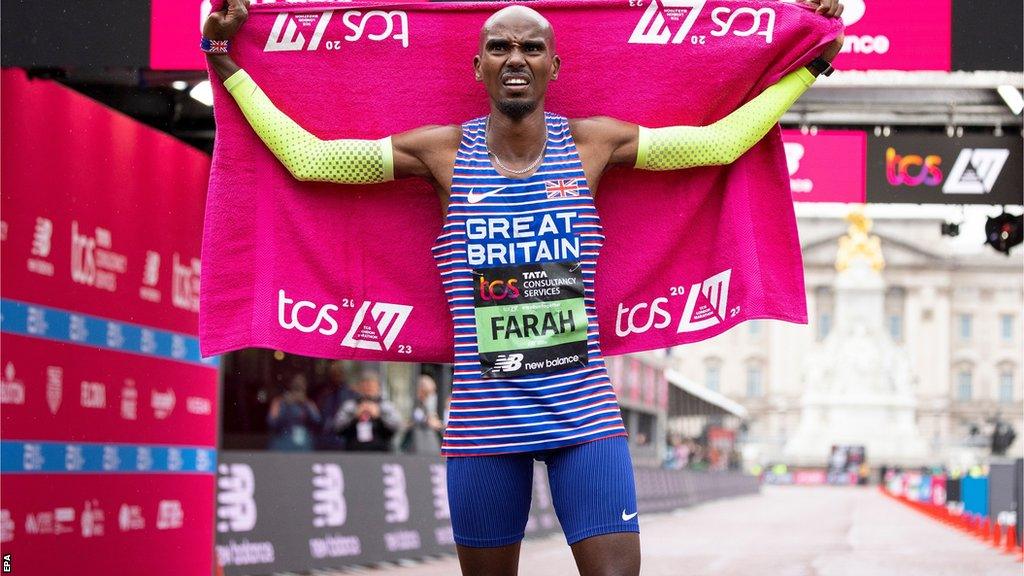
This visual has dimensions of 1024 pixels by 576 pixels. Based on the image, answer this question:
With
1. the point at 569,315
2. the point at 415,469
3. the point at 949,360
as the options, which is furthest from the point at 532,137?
the point at 949,360

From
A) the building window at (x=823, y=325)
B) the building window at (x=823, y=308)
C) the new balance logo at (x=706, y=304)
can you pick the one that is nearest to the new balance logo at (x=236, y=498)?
the new balance logo at (x=706, y=304)

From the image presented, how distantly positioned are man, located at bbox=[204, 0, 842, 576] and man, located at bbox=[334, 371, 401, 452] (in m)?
11.1

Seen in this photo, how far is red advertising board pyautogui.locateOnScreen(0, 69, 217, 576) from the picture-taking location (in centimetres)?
855

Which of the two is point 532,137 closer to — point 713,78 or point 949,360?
point 713,78

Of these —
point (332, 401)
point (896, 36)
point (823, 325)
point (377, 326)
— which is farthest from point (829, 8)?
point (823, 325)

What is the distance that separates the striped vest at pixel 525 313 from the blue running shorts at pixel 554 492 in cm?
5

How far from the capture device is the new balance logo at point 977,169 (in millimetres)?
12625

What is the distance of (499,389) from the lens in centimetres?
453

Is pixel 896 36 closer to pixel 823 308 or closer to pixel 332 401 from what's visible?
pixel 332 401

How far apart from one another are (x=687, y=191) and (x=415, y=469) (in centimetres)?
1073

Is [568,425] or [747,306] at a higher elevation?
[747,306]

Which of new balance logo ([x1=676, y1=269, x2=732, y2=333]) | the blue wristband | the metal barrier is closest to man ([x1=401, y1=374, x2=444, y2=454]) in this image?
the metal barrier

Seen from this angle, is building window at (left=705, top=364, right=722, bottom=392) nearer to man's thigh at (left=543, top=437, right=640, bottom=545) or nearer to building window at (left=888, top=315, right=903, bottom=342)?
building window at (left=888, top=315, right=903, bottom=342)

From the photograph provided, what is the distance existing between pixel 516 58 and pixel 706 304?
133cm
